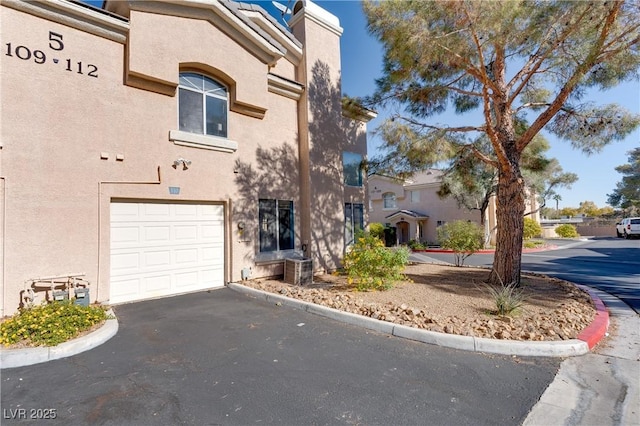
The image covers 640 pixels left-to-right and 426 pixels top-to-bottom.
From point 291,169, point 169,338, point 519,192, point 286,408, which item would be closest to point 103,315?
point 169,338

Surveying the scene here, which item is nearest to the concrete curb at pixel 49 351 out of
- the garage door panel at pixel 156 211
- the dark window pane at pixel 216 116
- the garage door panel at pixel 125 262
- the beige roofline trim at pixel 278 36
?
the garage door panel at pixel 125 262

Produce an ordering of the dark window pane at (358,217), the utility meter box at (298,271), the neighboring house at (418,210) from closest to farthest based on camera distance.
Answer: the utility meter box at (298,271), the dark window pane at (358,217), the neighboring house at (418,210)

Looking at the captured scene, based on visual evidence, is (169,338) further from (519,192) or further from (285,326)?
(519,192)

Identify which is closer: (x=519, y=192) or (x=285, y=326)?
(x=285, y=326)

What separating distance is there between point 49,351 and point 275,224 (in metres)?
6.35

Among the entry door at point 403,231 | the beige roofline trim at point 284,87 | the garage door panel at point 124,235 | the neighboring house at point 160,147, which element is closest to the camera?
the neighboring house at point 160,147

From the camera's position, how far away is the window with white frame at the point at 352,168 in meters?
11.9

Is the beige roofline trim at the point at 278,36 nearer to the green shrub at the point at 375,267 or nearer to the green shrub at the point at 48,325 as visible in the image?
the green shrub at the point at 375,267

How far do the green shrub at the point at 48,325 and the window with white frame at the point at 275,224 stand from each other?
499 cm

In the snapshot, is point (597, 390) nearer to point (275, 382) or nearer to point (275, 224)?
point (275, 382)

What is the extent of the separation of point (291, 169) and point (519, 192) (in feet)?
22.6

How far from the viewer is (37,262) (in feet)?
19.3

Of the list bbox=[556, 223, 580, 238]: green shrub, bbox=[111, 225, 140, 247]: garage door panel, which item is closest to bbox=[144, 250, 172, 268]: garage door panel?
bbox=[111, 225, 140, 247]: garage door panel

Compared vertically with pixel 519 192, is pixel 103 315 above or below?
below
